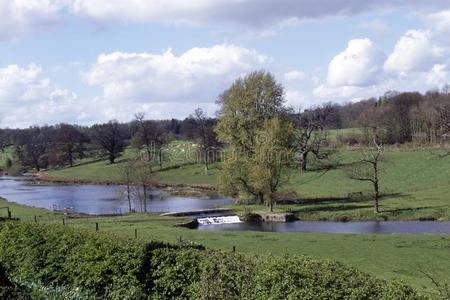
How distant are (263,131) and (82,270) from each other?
5556 centimetres

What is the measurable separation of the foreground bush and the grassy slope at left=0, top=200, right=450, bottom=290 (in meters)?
5.50

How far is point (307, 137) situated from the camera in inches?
3787

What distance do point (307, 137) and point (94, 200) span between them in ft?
121

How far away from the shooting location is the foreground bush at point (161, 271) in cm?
1290

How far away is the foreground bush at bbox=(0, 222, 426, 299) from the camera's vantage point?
12898 millimetres

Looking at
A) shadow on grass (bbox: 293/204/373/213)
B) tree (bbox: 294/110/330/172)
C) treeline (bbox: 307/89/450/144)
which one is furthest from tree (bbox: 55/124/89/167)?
shadow on grass (bbox: 293/204/373/213)

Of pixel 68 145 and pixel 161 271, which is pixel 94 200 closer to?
pixel 161 271

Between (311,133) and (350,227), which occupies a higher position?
(311,133)

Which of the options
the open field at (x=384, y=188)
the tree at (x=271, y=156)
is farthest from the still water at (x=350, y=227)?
the tree at (x=271, y=156)

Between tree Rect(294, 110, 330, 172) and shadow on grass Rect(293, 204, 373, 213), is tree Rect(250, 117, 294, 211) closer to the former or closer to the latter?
shadow on grass Rect(293, 204, 373, 213)

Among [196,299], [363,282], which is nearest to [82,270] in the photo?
[196,299]

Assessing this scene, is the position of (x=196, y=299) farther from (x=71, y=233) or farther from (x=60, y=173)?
(x=60, y=173)

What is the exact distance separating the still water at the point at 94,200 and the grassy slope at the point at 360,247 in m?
30.5

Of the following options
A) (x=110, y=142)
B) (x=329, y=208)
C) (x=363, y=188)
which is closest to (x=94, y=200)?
(x=363, y=188)
